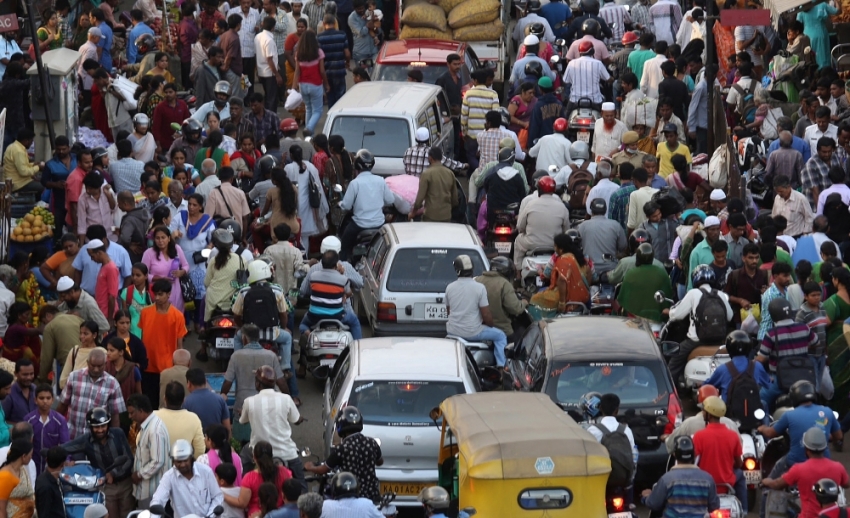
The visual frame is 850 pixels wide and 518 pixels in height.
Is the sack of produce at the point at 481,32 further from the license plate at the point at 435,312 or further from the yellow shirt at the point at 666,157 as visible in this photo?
the license plate at the point at 435,312

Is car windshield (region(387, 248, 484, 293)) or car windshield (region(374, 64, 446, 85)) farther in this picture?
car windshield (region(374, 64, 446, 85))

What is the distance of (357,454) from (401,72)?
44.1ft

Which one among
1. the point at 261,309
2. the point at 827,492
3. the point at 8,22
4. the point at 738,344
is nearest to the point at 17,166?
the point at 8,22

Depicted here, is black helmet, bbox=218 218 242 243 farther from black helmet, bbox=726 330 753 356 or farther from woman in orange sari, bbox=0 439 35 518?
black helmet, bbox=726 330 753 356

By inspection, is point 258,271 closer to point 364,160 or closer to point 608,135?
point 364,160

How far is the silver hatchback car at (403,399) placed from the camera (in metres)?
12.4

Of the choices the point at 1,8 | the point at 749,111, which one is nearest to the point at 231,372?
the point at 749,111

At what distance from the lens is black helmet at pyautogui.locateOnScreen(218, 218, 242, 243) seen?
53.0 feet

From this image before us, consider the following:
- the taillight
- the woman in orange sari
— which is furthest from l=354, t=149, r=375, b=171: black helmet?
the woman in orange sari

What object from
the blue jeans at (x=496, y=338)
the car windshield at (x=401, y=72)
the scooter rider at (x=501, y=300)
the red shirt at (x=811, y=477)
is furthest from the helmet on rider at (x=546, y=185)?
the red shirt at (x=811, y=477)

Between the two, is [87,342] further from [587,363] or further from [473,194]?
[473,194]

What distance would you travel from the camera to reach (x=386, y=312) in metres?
16.1

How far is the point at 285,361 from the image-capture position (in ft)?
49.2

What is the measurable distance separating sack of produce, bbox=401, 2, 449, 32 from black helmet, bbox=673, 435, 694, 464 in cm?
1638
